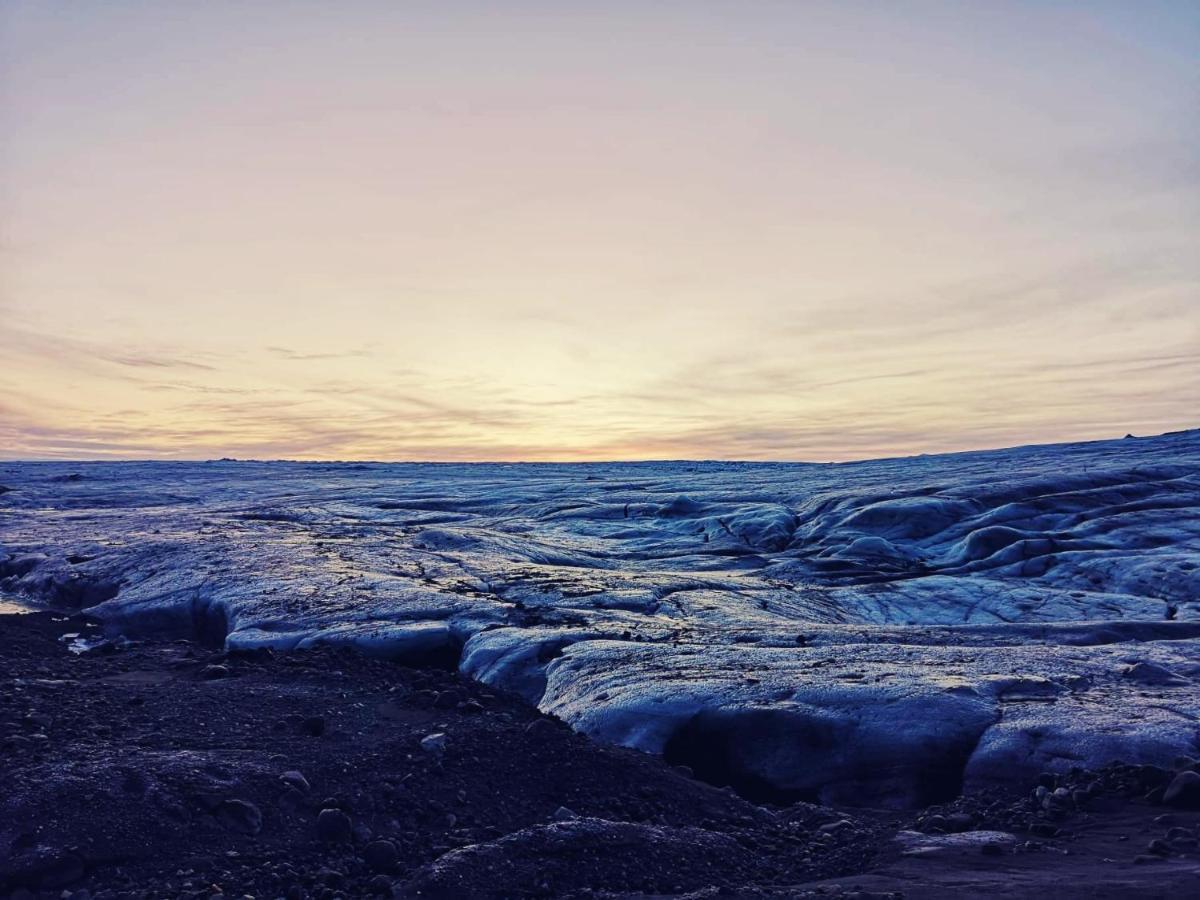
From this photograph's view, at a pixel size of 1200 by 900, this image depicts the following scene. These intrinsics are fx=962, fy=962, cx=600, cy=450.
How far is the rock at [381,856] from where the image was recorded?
5910 millimetres

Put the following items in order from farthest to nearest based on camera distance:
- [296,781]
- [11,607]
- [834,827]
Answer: [11,607] < [834,827] < [296,781]

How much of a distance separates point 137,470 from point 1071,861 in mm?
65969

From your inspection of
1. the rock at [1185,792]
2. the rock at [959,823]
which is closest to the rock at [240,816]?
the rock at [959,823]

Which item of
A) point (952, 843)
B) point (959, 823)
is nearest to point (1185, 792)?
A: point (959, 823)

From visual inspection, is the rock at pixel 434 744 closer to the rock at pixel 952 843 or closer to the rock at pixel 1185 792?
the rock at pixel 952 843

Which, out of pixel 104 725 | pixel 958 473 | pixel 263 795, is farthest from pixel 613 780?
pixel 958 473

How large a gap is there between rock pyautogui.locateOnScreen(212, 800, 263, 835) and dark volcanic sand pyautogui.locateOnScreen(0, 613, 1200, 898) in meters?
0.01

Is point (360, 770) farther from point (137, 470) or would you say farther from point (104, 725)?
point (137, 470)

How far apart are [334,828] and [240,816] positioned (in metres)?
0.63

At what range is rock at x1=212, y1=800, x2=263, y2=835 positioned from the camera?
20.3ft

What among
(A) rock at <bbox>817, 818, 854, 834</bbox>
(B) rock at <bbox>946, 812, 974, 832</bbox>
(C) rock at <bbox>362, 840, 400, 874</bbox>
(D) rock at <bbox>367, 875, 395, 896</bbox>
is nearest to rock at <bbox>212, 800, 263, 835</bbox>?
(C) rock at <bbox>362, 840, 400, 874</bbox>

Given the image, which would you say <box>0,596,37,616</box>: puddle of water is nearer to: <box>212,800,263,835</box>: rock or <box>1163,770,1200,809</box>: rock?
<box>212,800,263,835</box>: rock

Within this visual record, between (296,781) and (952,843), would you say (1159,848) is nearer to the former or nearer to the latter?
(952,843)

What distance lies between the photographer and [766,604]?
15852 mm
